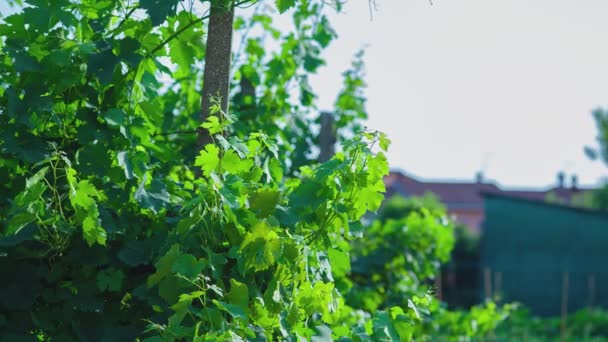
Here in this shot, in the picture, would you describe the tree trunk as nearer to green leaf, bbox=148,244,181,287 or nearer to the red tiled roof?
green leaf, bbox=148,244,181,287

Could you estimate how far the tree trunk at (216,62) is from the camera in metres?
2.93

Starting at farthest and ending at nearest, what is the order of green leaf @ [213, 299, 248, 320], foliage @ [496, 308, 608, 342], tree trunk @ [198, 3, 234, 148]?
foliage @ [496, 308, 608, 342] → tree trunk @ [198, 3, 234, 148] → green leaf @ [213, 299, 248, 320]

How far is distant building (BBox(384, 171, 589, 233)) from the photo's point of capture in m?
48.8

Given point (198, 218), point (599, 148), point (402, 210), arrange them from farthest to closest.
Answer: point (599, 148), point (402, 210), point (198, 218)

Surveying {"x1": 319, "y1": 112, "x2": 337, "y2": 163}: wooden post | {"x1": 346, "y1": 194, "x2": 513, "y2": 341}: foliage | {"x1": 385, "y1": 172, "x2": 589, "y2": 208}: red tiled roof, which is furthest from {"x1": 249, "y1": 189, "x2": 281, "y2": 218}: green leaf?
{"x1": 385, "y1": 172, "x2": 589, "y2": 208}: red tiled roof

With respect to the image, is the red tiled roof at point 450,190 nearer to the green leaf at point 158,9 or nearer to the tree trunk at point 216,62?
the tree trunk at point 216,62

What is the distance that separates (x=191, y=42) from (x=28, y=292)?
935 mm

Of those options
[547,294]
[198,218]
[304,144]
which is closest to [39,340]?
[198,218]

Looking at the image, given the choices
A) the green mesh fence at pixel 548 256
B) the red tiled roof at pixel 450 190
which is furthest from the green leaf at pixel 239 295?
the red tiled roof at pixel 450 190

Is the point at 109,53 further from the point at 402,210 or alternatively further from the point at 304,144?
the point at 402,210

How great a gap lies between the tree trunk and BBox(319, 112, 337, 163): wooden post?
2.35 metres

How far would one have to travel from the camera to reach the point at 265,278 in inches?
103

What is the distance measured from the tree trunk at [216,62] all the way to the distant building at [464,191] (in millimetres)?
44361

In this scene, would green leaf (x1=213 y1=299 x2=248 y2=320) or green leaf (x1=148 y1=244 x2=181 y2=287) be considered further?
green leaf (x1=148 y1=244 x2=181 y2=287)
